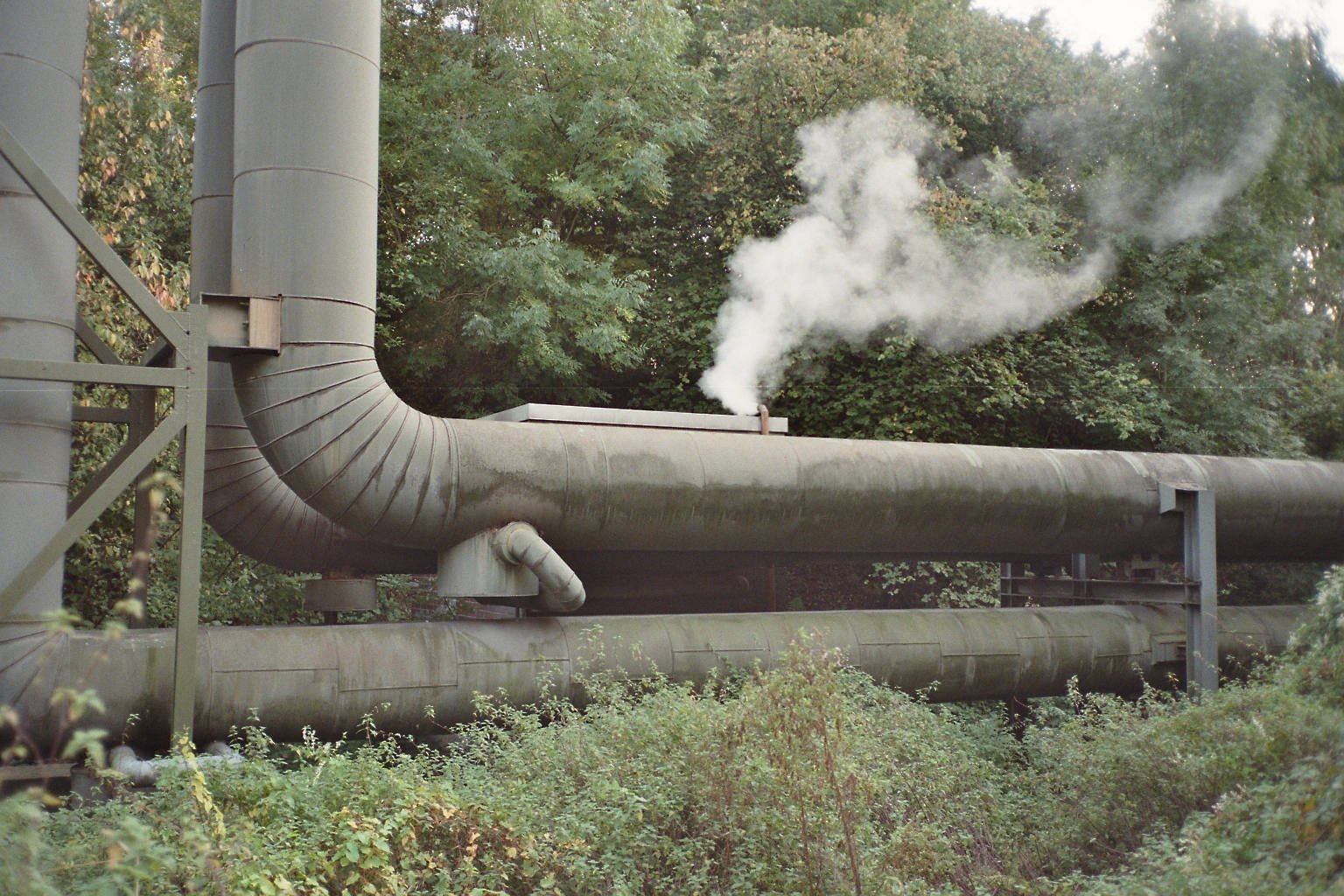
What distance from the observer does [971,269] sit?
52.6ft

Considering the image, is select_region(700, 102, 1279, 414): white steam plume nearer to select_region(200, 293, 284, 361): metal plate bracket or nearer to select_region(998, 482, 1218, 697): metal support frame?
select_region(998, 482, 1218, 697): metal support frame

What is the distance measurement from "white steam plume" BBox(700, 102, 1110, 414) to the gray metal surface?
21.2 ft

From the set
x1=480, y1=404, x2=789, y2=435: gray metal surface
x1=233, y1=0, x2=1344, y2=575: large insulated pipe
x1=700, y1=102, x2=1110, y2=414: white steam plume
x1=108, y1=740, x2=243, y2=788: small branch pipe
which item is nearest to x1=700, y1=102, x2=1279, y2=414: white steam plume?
x1=700, y1=102, x2=1110, y2=414: white steam plume

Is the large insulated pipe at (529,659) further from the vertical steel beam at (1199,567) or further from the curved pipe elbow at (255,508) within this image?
the curved pipe elbow at (255,508)

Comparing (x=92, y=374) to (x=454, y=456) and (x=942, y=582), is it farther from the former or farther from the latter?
(x=942, y=582)

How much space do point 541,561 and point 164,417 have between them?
8.42 feet

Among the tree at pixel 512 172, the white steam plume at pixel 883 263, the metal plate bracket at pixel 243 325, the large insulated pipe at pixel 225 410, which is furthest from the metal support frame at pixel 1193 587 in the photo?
the metal plate bracket at pixel 243 325

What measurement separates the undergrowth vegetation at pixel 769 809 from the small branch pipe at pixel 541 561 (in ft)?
3.31

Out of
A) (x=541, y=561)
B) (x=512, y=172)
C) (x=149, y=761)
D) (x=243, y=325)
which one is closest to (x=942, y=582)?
(x=512, y=172)

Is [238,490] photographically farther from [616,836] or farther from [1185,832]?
[1185,832]

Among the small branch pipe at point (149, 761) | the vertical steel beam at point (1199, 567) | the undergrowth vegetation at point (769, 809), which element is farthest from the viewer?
the vertical steel beam at point (1199, 567)

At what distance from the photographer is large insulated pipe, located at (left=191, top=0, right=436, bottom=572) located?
8562 mm

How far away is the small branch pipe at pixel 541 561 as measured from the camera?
25.9 ft

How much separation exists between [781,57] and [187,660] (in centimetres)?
1275
